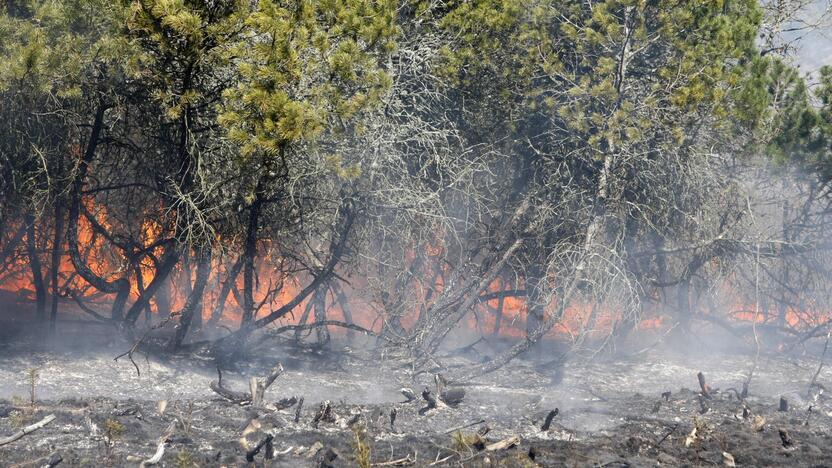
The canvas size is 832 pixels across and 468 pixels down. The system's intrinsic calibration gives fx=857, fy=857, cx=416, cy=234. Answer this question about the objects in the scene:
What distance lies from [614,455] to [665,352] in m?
10.0

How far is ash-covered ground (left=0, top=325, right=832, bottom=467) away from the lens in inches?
304

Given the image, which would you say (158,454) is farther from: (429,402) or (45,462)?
(429,402)

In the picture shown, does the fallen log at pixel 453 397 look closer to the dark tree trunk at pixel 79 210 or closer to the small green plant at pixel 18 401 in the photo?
the small green plant at pixel 18 401

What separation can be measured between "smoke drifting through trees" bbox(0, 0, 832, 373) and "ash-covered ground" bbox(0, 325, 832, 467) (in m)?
0.81

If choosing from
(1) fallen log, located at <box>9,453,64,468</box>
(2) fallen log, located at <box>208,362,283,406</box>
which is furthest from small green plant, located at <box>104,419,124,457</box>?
(2) fallen log, located at <box>208,362,283,406</box>

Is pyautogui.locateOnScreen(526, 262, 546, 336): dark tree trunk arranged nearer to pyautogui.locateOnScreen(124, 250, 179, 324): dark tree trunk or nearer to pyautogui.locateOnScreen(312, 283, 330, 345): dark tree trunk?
pyautogui.locateOnScreen(312, 283, 330, 345): dark tree trunk

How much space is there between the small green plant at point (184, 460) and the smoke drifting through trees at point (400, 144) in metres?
3.50

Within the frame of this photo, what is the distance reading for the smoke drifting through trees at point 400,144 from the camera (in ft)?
34.1

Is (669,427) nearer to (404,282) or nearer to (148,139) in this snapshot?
(404,282)

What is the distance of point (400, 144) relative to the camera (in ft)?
43.1

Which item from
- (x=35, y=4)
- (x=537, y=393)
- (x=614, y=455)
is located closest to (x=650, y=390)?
(x=537, y=393)

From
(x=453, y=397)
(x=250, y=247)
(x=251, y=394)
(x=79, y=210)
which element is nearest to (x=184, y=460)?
(x=251, y=394)

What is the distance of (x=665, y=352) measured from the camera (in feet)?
58.3

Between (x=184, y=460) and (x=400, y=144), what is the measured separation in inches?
291
